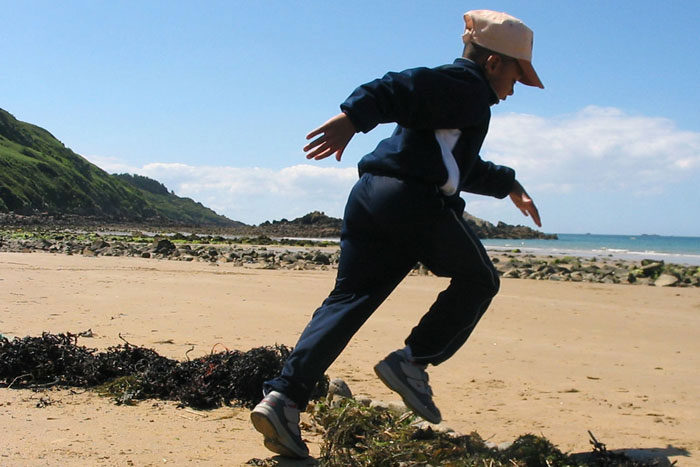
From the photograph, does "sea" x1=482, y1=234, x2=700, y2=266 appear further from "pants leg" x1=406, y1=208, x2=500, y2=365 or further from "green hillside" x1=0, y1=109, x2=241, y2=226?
"green hillside" x1=0, y1=109, x2=241, y2=226

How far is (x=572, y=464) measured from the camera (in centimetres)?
250

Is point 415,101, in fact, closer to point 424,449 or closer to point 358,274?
point 358,274

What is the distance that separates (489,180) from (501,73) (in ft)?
1.85

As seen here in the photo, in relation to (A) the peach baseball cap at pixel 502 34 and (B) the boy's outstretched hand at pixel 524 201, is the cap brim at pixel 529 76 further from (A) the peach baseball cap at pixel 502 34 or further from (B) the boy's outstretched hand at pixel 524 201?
(B) the boy's outstretched hand at pixel 524 201

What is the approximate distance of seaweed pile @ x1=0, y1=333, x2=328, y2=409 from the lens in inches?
138

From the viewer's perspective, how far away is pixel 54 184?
8200 cm

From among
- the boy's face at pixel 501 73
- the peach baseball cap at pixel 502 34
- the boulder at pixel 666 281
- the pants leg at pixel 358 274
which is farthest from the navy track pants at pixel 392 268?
the boulder at pixel 666 281

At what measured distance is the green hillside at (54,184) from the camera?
72.1 metres

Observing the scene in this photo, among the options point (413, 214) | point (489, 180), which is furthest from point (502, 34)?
point (413, 214)

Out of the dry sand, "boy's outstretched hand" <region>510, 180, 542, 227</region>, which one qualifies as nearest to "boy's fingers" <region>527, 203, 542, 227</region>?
"boy's outstretched hand" <region>510, 180, 542, 227</region>

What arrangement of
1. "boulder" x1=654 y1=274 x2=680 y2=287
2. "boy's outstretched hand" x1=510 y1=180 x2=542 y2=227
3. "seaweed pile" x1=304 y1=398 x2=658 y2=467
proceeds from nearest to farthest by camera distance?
"seaweed pile" x1=304 y1=398 x2=658 y2=467 < "boy's outstretched hand" x1=510 y1=180 x2=542 y2=227 < "boulder" x1=654 y1=274 x2=680 y2=287

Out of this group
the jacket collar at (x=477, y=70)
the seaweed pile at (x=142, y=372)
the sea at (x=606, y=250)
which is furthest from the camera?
the sea at (x=606, y=250)

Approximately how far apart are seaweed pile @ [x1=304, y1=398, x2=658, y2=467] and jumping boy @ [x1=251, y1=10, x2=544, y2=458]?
5.0 inches

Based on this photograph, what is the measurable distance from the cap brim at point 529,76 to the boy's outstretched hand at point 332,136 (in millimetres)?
857
